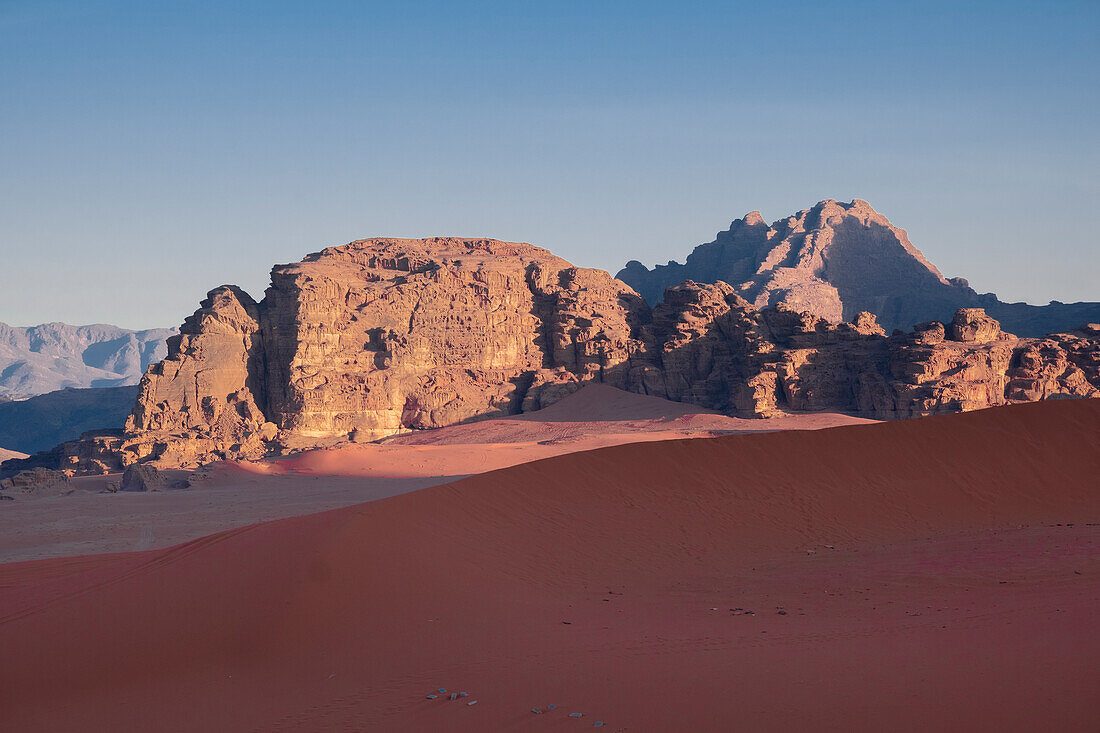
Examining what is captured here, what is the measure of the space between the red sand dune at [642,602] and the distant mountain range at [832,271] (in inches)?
2561

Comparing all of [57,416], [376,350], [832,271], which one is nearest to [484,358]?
[376,350]

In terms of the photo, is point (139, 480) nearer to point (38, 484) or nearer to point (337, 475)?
point (38, 484)

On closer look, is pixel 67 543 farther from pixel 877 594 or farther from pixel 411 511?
pixel 877 594

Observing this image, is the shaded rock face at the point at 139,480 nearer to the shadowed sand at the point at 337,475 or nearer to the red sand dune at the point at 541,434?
the shadowed sand at the point at 337,475

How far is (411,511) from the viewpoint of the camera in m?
14.2

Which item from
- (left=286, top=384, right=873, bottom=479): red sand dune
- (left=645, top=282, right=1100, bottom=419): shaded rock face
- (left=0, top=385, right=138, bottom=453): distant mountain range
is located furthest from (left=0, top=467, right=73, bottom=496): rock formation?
(left=0, top=385, right=138, bottom=453): distant mountain range

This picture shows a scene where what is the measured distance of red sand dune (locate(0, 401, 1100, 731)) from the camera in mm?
7332

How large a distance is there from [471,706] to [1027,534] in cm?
943

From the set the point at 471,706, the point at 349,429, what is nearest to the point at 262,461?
the point at 349,429

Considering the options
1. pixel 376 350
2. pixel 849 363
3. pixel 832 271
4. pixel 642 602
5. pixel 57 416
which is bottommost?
pixel 57 416

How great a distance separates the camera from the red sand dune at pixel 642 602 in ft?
24.1

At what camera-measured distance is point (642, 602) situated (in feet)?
37.0

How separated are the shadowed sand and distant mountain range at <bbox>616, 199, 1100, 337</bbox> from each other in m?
36.2

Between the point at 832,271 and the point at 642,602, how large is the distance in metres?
89.0
